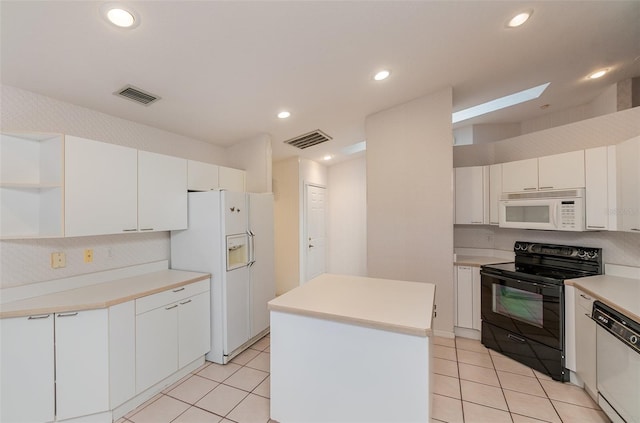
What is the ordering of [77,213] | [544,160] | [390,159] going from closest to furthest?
1. [77,213]
2. [544,160]
3. [390,159]

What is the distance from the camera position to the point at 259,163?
3.60 m

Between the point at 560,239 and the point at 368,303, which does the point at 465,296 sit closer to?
the point at 560,239

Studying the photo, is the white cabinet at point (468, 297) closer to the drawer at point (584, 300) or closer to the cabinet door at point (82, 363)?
the drawer at point (584, 300)

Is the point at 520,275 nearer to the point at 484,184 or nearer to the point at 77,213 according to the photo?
the point at 484,184

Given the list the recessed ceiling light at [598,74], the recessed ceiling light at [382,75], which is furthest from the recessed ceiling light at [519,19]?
the recessed ceiling light at [598,74]

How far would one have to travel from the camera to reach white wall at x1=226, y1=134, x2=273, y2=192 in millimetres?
3574

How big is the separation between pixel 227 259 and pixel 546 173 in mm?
3358

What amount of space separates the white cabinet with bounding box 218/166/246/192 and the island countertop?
6.04 feet

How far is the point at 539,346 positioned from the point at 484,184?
5.84 ft

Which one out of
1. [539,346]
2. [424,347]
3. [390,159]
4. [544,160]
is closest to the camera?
[424,347]

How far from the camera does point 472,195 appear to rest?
3344mm

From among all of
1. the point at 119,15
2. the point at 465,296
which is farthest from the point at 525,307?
the point at 119,15

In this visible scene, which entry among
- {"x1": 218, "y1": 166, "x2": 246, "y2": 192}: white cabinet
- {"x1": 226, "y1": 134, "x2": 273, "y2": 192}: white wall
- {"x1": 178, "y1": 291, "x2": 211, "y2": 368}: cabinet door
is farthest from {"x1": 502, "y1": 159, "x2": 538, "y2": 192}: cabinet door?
{"x1": 178, "y1": 291, "x2": 211, "y2": 368}: cabinet door

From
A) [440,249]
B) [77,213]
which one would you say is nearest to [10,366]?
[77,213]
